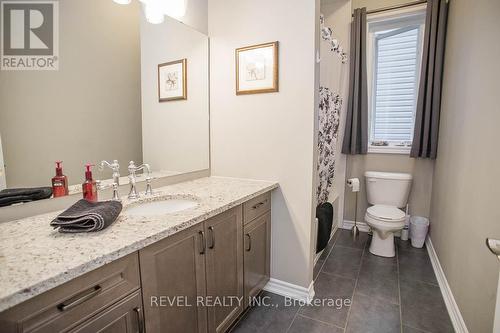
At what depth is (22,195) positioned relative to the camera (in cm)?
113

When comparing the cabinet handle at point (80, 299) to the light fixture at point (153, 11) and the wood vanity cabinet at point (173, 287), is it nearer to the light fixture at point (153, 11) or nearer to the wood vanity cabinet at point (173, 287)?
the wood vanity cabinet at point (173, 287)

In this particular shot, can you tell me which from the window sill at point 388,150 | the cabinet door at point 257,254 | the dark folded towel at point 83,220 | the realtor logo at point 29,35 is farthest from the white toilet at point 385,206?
the realtor logo at point 29,35

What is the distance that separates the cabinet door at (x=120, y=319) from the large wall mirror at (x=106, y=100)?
0.69m

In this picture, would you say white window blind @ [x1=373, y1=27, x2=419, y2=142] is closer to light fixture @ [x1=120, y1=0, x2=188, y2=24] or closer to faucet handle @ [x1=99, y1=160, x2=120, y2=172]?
light fixture @ [x1=120, y1=0, x2=188, y2=24]

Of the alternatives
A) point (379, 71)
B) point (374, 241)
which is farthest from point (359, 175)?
point (379, 71)

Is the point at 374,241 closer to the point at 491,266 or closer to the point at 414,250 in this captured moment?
the point at 414,250

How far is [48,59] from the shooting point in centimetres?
122

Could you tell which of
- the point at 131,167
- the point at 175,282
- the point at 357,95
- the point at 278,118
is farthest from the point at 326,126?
the point at 175,282

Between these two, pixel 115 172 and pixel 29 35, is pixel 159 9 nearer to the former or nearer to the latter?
pixel 29 35

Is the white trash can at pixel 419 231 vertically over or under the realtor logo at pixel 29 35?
under

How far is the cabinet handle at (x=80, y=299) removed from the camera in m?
0.74

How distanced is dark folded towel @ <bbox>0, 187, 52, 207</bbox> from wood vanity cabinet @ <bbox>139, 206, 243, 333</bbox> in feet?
2.01

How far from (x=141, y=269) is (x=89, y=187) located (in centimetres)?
56

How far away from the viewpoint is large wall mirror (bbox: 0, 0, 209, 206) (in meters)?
1.16
